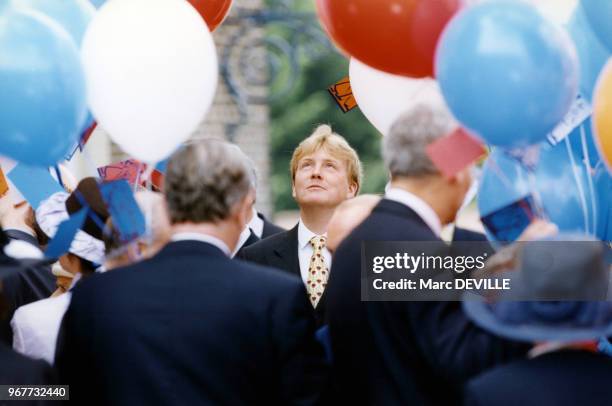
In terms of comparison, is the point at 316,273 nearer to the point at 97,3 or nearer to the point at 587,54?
the point at 97,3

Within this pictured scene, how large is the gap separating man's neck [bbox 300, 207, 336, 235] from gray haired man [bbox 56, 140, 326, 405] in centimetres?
164

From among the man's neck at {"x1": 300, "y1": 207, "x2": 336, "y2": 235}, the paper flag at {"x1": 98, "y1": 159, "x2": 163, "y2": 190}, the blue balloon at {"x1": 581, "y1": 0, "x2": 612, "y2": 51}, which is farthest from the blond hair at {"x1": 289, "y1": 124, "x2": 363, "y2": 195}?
Answer: the blue balloon at {"x1": 581, "y1": 0, "x2": 612, "y2": 51}

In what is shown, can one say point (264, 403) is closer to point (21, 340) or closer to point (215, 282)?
point (215, 282)

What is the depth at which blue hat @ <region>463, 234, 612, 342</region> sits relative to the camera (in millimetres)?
2621

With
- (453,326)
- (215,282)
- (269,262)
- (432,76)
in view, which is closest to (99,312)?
(215,282)

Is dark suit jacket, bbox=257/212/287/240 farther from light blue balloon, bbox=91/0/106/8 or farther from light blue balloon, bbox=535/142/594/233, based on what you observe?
light blue balloon, bbox=535/142/594/233

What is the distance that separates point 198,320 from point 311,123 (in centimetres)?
2386

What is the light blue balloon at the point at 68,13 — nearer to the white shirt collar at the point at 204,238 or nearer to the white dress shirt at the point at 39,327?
the white dress shirt at the point at 39,327

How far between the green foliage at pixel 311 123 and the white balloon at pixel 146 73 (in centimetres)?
2207

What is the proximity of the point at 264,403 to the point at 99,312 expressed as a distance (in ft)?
1.67

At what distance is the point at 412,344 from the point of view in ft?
9.78

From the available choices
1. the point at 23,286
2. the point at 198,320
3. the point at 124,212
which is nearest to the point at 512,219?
the point at 198,320

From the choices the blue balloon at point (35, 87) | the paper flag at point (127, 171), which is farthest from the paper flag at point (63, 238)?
the paper flag at point (127, 171)

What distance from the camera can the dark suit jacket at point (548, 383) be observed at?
8.56ft
